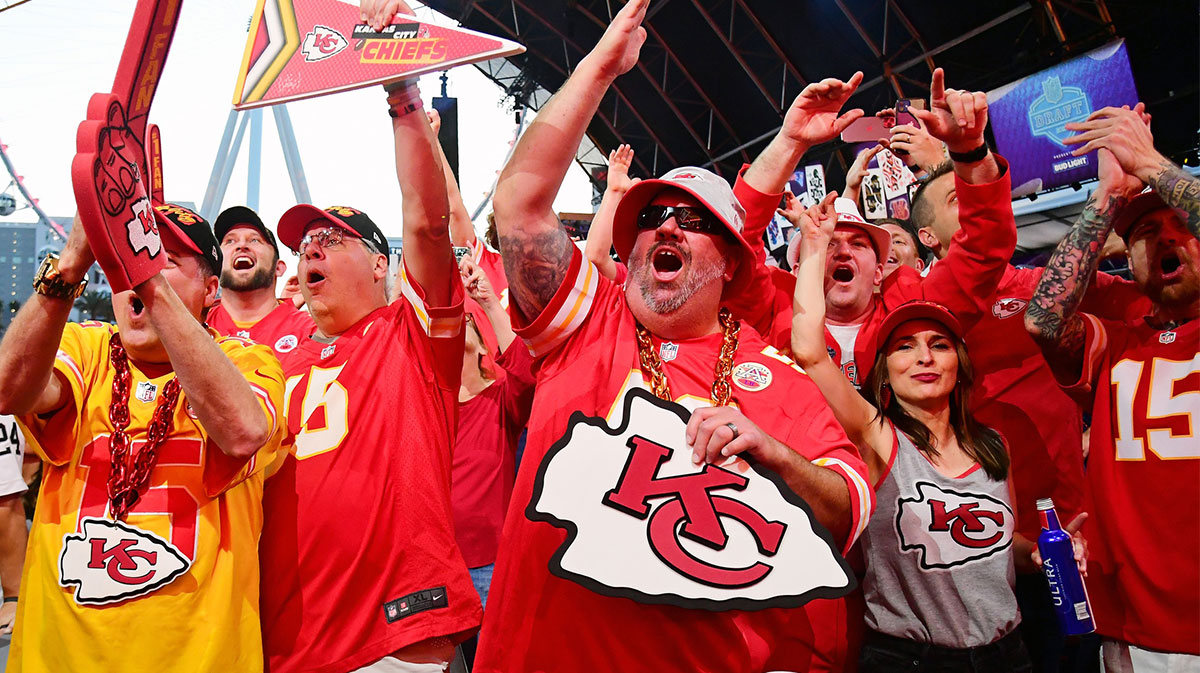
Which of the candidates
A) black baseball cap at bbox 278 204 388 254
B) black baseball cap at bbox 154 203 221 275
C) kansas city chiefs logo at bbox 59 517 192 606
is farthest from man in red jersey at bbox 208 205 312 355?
kansas city chiefs logo at bbox 59 517 192 606

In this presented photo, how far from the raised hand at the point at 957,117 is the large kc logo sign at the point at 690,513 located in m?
1.55

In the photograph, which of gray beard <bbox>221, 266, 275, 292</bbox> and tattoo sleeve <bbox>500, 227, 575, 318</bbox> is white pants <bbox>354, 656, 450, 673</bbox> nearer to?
tattoo sleeve <bbox>500, 227, 575, 318</bbox>

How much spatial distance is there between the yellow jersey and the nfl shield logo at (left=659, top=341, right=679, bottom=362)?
101cm

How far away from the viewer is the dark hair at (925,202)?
3.58m

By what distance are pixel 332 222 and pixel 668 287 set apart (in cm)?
141

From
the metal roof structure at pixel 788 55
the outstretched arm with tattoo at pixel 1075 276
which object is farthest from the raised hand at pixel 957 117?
the metal roof structure at pixel 788 55

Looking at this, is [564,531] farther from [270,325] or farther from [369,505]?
[270,325]

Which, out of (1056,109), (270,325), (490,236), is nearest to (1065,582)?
(270,325)

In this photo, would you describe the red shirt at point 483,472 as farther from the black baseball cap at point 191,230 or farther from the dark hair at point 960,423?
the dark hair at point 960,423

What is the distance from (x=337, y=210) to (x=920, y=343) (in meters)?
2.10

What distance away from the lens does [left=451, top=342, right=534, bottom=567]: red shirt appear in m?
3.51

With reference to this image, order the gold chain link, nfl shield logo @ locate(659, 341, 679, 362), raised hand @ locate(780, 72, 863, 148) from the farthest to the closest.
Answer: raised hand @ locate(780, 72, 863, 148) → nfl shield logo @ locate(659, 341, 679, 362) → the gold chain link

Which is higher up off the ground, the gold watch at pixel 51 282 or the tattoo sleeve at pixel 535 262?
the gold watch at pixel 51 282

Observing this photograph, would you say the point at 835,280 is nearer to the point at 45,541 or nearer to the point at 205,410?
the point at 205,410
